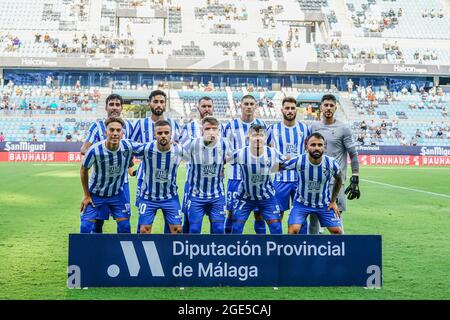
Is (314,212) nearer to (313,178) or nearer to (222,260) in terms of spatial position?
(313,178)

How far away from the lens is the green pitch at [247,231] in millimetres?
5656

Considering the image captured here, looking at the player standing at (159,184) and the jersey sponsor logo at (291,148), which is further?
the jersey sponsor logo at (291,148)

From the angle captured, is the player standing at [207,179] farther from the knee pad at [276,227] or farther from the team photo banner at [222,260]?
the team photo banner at [222,260]

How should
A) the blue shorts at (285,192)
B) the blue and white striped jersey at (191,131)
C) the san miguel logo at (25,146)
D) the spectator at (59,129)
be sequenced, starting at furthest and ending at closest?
the spectator at (59,129), the san miguel logo at (25,146), the blue shorts at (285,192), the blue and white striped jersey at (191,131)

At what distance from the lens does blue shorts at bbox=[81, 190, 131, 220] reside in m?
6.66

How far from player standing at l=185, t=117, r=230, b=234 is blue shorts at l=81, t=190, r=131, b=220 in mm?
724

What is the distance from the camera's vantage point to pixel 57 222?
10.5m

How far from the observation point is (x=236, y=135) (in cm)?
768

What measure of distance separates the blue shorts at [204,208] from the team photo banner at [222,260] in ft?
3.23

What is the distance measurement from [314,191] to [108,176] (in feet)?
7.39

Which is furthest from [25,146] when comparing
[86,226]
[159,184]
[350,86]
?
[159,184]

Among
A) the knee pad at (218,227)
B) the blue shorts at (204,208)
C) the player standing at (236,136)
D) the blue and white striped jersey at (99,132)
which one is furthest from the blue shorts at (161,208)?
the blue and white striped jersey at (99,132)

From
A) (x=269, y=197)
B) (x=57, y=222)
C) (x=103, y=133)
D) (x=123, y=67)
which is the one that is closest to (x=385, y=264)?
(x=269, y=197)
